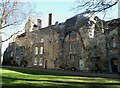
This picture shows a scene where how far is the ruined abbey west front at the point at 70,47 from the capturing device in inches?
1759

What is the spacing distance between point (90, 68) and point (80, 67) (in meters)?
3.14

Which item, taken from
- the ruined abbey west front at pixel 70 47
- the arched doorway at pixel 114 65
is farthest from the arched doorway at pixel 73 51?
the arched doorway at pixel 114 65

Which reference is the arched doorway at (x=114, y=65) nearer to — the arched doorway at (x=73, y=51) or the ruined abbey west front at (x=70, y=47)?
the ruined abbey west front at (x=70, y=47)

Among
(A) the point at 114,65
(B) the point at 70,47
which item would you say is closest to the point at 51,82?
(A) the point at 114,65

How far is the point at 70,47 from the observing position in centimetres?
5312

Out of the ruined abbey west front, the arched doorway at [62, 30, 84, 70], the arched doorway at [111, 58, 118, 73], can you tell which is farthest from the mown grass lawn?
the arched doorway at [62, 30, 84, 70]

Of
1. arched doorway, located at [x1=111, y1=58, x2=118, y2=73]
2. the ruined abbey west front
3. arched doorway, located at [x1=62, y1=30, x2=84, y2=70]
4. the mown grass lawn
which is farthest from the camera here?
arched doorway, located at [x1=62, y1=30, x2=84, y2=70]

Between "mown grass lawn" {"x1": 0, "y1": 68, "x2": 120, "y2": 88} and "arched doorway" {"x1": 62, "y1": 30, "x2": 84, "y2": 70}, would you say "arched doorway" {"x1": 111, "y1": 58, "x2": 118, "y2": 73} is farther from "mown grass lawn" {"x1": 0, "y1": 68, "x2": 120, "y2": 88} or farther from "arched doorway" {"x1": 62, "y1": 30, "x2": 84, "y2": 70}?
"mown grass lawn" {"x1": 0, "y1": 68, "x2": 120, "y2": 88}

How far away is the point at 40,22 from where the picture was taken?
236 ft

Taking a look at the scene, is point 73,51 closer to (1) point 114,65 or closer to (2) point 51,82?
(1) point 114,65

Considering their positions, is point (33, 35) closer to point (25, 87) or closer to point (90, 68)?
point (90, 68)

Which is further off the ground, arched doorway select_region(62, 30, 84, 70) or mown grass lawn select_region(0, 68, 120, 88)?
arched doorway select_region(62, 30, 84, 70)

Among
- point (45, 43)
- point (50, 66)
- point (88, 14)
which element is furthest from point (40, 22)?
point (88, 14)

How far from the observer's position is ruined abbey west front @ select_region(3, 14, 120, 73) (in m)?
44.7
